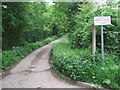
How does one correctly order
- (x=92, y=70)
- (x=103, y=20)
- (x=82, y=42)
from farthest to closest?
(x=82, y=42)
(x=103, y=20)
(x=92, y=70)

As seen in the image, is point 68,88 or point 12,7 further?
point 12,7

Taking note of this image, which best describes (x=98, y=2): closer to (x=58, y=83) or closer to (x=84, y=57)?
(x=84, y=57)

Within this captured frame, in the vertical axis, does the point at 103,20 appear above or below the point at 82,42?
above

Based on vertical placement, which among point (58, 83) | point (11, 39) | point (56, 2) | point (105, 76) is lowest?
point (58, 83)

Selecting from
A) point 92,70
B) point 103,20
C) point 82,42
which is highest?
point 103,20

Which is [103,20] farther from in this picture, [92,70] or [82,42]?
[82,42]

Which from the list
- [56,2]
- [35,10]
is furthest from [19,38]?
[56,2]

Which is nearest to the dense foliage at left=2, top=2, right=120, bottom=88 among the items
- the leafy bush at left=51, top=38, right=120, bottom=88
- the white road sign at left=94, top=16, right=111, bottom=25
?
the leafy bush at left=51, top=38, right=120, bottom=88

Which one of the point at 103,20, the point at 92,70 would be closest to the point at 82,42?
the point at 103,20

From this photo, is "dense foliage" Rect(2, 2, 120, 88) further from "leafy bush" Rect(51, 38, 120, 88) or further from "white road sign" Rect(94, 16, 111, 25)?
"white road sign" Rect(94, 16, 111, 25)

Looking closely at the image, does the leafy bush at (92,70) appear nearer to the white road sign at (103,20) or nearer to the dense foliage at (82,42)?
the dense foliage at (82,42)

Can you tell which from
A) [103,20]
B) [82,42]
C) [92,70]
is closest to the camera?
[92,70]

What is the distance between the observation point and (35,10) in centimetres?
1164

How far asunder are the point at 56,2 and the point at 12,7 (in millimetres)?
3906
